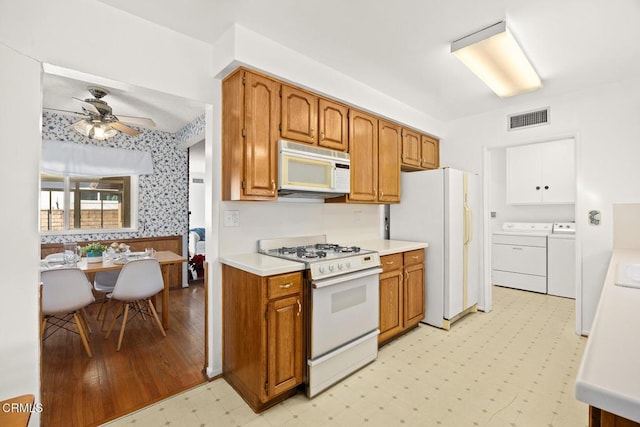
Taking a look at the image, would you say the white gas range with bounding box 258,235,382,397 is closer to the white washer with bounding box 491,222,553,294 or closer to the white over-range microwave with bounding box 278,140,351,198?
the white over-range microwave with bounding box 278,140,351,198

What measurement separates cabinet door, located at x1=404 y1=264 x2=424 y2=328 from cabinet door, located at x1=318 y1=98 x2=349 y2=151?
4.72 ft

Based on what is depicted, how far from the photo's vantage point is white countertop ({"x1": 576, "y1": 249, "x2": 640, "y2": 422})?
23.0 inches

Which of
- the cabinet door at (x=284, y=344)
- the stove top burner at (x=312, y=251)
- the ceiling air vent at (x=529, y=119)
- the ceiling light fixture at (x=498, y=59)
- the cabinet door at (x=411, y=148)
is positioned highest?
the ceiling light fixture at (x=498, y=59)

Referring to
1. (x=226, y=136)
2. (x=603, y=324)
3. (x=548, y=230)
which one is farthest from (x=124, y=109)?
(x=548, y=230)

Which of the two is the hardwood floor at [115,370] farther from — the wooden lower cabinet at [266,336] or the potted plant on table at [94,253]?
the potted plant on table at [94,253]

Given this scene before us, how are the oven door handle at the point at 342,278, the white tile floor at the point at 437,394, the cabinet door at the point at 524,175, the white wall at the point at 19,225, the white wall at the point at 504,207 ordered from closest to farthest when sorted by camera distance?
the white wall at the point at 19,225 → the white tile floor at the point at 437,394 → the oven door handle at the point at 342,278 → the cabinet door at the point at 524,175 → the white wall at the point at 504,207

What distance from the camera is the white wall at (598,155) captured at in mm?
2818

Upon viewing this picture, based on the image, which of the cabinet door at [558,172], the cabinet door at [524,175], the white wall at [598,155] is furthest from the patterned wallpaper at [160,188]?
the cabinet door at [558,172]

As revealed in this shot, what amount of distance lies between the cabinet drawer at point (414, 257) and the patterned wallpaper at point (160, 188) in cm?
364

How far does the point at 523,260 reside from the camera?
465 centimetres

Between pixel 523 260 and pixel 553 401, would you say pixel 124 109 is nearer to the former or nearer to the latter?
Result: pixel 553 401

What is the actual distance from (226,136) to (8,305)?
156 centimetres

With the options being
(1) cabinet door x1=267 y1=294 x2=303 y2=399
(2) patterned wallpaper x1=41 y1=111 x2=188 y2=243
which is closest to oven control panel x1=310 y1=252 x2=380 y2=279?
(1) cabinet door x1=267 y1=294 x2=303 y2=399

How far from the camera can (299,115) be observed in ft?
8.05
